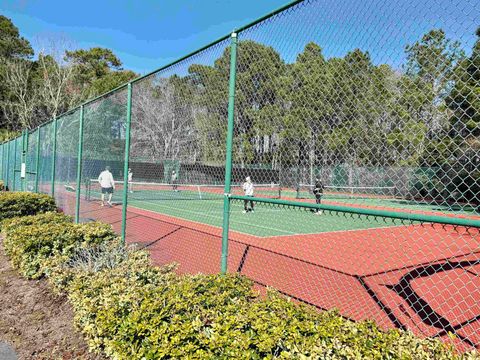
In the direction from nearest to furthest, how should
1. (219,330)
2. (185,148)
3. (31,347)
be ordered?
(219,330) → (31,347) → (185,148)

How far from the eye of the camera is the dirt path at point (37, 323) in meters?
3.30

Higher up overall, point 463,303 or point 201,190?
point 201,190

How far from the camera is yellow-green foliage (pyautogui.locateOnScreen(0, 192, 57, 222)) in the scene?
942cm

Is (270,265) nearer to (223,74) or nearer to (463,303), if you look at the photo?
(463,303)

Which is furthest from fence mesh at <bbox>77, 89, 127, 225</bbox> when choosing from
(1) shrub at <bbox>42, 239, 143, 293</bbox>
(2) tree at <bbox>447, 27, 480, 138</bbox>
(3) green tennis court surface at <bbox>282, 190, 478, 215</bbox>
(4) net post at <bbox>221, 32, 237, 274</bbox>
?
(2) tree at <bbox>447, 27, 480, 138</bbox>

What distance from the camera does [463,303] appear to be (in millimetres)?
5348

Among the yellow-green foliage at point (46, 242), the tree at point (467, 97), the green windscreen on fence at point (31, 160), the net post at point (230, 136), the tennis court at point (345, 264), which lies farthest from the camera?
the green windscreen on fence at point (31, 160)

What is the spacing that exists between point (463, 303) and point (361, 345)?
4183 mm

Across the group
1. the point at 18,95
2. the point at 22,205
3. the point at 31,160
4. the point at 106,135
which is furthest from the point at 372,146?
the point at 18,95

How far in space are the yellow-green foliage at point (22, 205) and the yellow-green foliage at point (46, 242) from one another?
12.8 ft

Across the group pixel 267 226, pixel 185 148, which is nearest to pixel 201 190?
pixel 185 148

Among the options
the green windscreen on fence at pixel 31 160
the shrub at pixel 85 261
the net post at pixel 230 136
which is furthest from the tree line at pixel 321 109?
the green windscreen on fence at pixel 31 160

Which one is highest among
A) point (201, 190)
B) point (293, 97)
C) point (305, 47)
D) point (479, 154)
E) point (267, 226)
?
point (305, 47)

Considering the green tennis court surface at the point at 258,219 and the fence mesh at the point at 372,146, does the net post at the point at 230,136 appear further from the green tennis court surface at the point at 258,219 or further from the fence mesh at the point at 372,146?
the green tennis court surface at the point at 258,219
